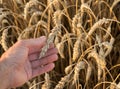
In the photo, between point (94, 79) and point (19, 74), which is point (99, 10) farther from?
point (19, 74)

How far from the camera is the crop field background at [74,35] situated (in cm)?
179

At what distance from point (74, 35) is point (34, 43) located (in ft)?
0.77

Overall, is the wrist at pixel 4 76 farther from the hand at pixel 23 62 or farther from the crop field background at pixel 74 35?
the crop field background at pixel 74 35

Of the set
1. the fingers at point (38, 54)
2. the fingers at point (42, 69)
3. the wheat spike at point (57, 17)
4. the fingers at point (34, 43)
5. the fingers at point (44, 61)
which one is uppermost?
the wheat spike at point (57, 17)

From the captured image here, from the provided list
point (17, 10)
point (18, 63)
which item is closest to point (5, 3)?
point (17, 10)

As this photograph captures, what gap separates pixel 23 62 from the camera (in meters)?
1.75

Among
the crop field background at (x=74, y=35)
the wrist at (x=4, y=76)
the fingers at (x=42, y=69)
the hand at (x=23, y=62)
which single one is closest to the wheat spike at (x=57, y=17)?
the crop field background at (x=74, y=35)

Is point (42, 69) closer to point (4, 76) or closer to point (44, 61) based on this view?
point (44, 61)

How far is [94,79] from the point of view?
6.25ft

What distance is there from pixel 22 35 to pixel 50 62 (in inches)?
11.0

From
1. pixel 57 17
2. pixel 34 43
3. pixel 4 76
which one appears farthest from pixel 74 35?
pixel 4 76

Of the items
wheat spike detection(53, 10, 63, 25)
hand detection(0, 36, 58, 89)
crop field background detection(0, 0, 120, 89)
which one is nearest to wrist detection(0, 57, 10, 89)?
hand detection(0, 36, 58, 89)

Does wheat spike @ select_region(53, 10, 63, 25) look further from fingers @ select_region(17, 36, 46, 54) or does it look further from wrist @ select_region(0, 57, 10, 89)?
wrist @ select_region(0, 57, 10, 89)

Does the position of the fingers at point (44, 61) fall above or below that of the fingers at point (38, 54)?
below
